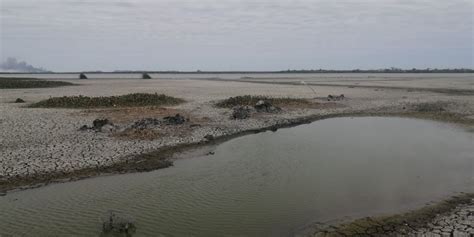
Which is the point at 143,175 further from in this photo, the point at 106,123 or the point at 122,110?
the point at 122,110

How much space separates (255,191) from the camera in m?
13.4

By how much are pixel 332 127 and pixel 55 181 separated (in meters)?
18.4

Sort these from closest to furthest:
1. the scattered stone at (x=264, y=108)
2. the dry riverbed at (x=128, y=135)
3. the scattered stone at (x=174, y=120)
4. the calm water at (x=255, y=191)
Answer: the calm water at (x=255, y=191) < the dry riverbed at (x=128, y=135) < the scattered stone at (x=174, y=120) < the scattered stone at (x=264, y=108)

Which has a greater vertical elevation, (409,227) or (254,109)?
(254,109)

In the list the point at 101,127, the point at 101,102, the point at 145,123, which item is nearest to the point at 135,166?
the point at 101,127

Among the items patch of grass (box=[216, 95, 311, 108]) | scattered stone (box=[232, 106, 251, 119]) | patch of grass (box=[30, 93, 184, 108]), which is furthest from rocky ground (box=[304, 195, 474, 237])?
patch of grass (box=[30, 93, 184, 108])

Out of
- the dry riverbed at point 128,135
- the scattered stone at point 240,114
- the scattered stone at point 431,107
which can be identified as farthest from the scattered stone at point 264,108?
the scattered stone at point 431,107

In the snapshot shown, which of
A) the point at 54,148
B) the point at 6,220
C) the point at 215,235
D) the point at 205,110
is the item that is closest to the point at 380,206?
the point at 215,235

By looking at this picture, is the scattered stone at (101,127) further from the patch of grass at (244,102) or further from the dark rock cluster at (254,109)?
the patch of grass at (244,102)

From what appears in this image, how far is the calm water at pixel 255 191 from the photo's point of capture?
10.8 meters

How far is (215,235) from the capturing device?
10008mm

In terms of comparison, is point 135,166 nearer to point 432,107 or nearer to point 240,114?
point 240,114

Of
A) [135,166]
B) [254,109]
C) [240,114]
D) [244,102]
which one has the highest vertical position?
[244,102]

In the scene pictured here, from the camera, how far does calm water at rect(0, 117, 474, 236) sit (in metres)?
10.8
